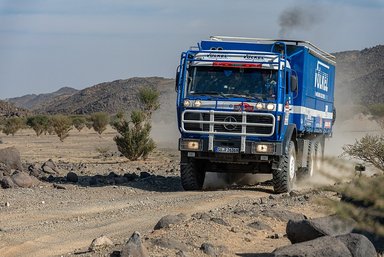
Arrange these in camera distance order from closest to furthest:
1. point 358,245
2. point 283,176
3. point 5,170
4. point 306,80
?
point 358,245, point 283,176, point 306,80, point 5,170

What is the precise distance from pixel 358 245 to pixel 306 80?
12385 mm

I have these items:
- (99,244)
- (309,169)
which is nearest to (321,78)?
(309,169)

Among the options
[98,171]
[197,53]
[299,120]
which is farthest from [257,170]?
[98,171]

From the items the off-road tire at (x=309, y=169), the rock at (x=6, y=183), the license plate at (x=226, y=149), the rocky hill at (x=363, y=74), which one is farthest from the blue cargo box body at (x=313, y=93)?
the rocky hill at (x=363, y=74)

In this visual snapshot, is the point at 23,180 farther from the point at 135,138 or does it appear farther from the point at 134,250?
the point at 135,138

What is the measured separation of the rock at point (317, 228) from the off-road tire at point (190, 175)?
9339 millimetres

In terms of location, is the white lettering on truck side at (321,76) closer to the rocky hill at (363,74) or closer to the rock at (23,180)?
the rock at (23,180)

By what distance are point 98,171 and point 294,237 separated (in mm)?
17854

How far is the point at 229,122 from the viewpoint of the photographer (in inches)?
755

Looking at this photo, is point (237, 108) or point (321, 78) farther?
point (321, 78)

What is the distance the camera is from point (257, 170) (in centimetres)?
2070

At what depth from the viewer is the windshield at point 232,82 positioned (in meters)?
19.2

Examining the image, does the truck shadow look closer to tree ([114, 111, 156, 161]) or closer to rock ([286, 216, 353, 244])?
rock ([286, 216, 353, 244])

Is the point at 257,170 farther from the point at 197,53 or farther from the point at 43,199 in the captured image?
the point at 43,199
